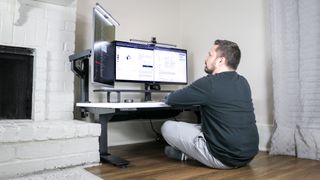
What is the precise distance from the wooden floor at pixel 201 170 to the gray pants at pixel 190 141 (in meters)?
A: 0.06

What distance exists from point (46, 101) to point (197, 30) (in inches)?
72.5

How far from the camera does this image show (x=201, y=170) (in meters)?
1.77

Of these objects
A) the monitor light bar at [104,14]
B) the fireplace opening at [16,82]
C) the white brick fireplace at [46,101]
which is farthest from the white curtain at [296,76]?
the fireplace opening at [16,82]

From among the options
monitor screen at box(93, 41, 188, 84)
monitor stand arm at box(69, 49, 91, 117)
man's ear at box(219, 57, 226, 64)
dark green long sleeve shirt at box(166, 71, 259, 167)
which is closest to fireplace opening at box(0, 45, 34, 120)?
monitor stand arm at box(69, 49, 91, 117)

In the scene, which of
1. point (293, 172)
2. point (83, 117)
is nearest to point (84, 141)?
point (83, 117)

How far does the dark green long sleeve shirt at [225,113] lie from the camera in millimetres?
1699

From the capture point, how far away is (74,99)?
2.47 metres

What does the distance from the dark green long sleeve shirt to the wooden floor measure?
0.12 meters

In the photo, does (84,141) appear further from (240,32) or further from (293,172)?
(240,32)

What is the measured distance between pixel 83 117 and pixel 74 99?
20 centimetres

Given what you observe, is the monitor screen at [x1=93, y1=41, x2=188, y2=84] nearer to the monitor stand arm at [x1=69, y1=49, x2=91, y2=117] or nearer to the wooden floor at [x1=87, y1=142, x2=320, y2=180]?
the monitor stand arm at [x1=69, y1=49, x2=91, y2=117]

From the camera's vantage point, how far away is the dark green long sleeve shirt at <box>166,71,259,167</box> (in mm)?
1699

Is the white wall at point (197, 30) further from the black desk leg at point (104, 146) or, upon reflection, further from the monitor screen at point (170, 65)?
the black desk leg at point (104, 146)

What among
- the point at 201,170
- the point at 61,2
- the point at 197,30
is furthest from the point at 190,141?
the point at 197,30
